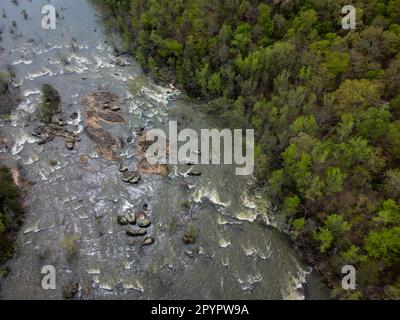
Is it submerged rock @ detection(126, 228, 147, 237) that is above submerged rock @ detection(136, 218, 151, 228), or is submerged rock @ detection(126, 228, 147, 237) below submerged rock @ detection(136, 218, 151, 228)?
below

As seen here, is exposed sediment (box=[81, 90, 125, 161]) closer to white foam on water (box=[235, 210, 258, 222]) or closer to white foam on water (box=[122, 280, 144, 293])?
white foam on water (box=[122, 280, 144, 293])

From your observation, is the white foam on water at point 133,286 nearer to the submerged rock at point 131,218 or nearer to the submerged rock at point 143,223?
the submerged rock at point 143,223

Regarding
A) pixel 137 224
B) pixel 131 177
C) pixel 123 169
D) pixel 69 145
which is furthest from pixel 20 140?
pixel 137 224

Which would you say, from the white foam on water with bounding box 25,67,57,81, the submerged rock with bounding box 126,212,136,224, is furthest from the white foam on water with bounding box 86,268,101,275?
the white foam on water with bounding box 25,67,57,81

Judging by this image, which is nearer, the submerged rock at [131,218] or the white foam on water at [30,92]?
the submerged rock at [131,218]

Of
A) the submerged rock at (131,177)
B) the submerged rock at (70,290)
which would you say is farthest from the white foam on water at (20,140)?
the submerged rock at (70,290)

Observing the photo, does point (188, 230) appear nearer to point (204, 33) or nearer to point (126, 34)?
point (204, 33)

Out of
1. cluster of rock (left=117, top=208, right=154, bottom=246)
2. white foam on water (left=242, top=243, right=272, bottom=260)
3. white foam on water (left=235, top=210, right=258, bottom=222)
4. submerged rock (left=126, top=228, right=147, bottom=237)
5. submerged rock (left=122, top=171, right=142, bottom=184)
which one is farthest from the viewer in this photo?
submerged rock (left=122, top=171, right=142, bottom=184)
